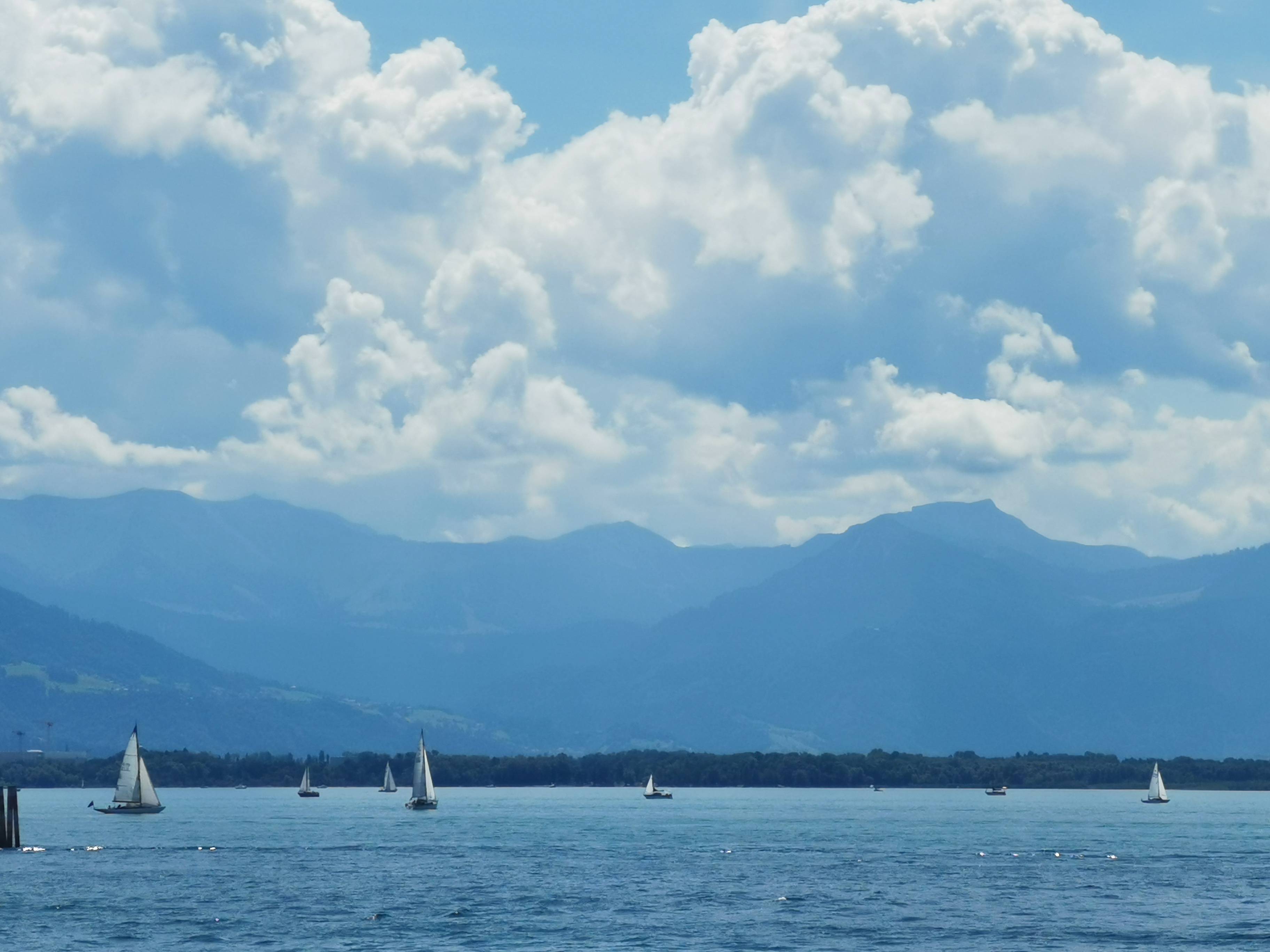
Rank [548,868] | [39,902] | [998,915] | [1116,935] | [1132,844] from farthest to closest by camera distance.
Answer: [1132,844]
[548,868]
[39,902]
[998,915]
[1116,935]

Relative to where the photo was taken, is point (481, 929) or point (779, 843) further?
point (779, 843)

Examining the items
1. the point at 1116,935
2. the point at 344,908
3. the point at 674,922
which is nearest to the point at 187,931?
the point at 344,908

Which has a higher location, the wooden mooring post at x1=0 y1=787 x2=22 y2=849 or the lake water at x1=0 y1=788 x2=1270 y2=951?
the wooden mooring post at x1=0 y1=787 x2=22 y2=849

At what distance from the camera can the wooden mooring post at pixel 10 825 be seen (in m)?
176

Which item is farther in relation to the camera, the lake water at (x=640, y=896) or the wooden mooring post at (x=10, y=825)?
the wooden mooring post at (x=10, y=825)

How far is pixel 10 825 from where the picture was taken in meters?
182

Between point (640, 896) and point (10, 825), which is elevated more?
point (10, 825)

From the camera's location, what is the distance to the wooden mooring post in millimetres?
175875

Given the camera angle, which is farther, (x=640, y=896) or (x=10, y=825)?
(x=10, y=825)

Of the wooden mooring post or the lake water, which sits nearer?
the lake water

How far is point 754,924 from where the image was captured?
11625 cm

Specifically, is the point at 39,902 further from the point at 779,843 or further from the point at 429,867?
the point at 779,843

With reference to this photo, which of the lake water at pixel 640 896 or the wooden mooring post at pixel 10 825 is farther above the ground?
the wooden mooring post at pixel 10 825

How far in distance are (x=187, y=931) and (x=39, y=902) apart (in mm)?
21411
